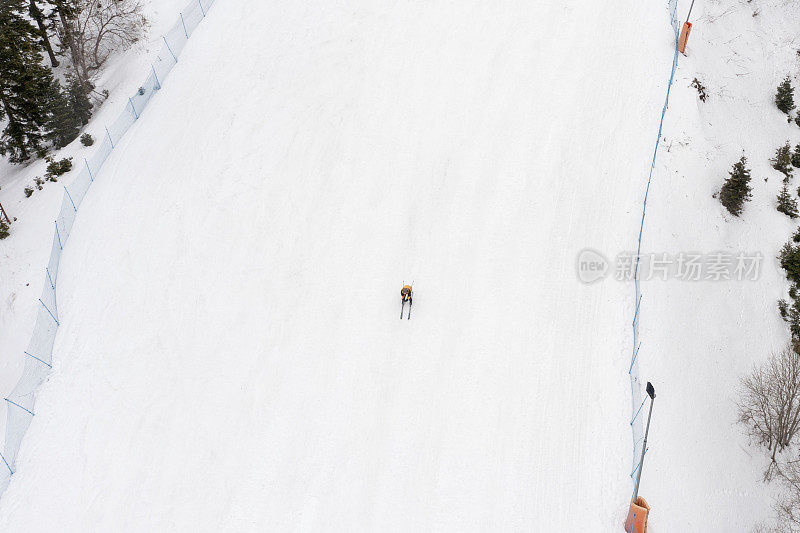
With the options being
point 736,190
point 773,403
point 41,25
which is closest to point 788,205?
point 736,190

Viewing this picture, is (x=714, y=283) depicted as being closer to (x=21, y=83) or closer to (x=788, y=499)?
(x=788, y=499)

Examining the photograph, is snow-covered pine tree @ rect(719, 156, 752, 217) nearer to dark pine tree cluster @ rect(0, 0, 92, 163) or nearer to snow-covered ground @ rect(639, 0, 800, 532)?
snow-covered ground @ rect(639, 0, 800, 532)

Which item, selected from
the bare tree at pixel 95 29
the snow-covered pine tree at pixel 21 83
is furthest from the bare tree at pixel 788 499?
the bare tree at pixel 95 29

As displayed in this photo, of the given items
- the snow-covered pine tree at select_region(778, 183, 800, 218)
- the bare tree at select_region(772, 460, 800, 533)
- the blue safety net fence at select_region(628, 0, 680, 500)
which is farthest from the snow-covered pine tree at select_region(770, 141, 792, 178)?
the bare tree at select_region(772, 460, 800, 533)

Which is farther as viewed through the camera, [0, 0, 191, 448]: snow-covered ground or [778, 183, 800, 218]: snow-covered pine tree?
[778, 183, 800, 218]: snow-covered pine tree

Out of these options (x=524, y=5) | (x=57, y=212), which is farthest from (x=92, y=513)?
(x=524, y=5)

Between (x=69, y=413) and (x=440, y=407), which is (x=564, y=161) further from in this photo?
(x=69, y=413)
